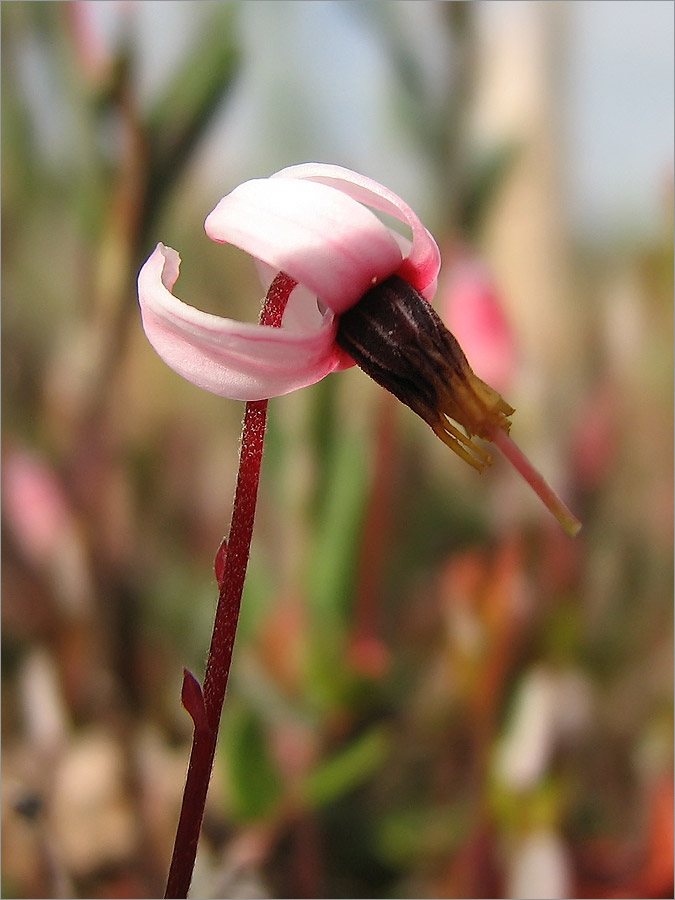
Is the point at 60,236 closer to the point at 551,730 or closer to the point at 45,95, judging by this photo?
the point at 45,95

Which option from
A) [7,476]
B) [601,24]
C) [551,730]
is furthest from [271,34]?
[551,730]

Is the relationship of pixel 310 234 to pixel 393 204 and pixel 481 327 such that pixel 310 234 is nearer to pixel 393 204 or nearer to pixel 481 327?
pixel 393 204

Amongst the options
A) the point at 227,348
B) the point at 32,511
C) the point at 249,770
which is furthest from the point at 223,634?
the point at 32,511

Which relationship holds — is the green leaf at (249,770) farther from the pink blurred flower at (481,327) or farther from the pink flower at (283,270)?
the pink flower at (283,270)

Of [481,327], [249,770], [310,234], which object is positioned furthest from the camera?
[481,327]

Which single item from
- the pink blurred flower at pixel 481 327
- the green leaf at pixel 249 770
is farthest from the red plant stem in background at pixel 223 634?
the pink blurred flower at pixel 481 327
